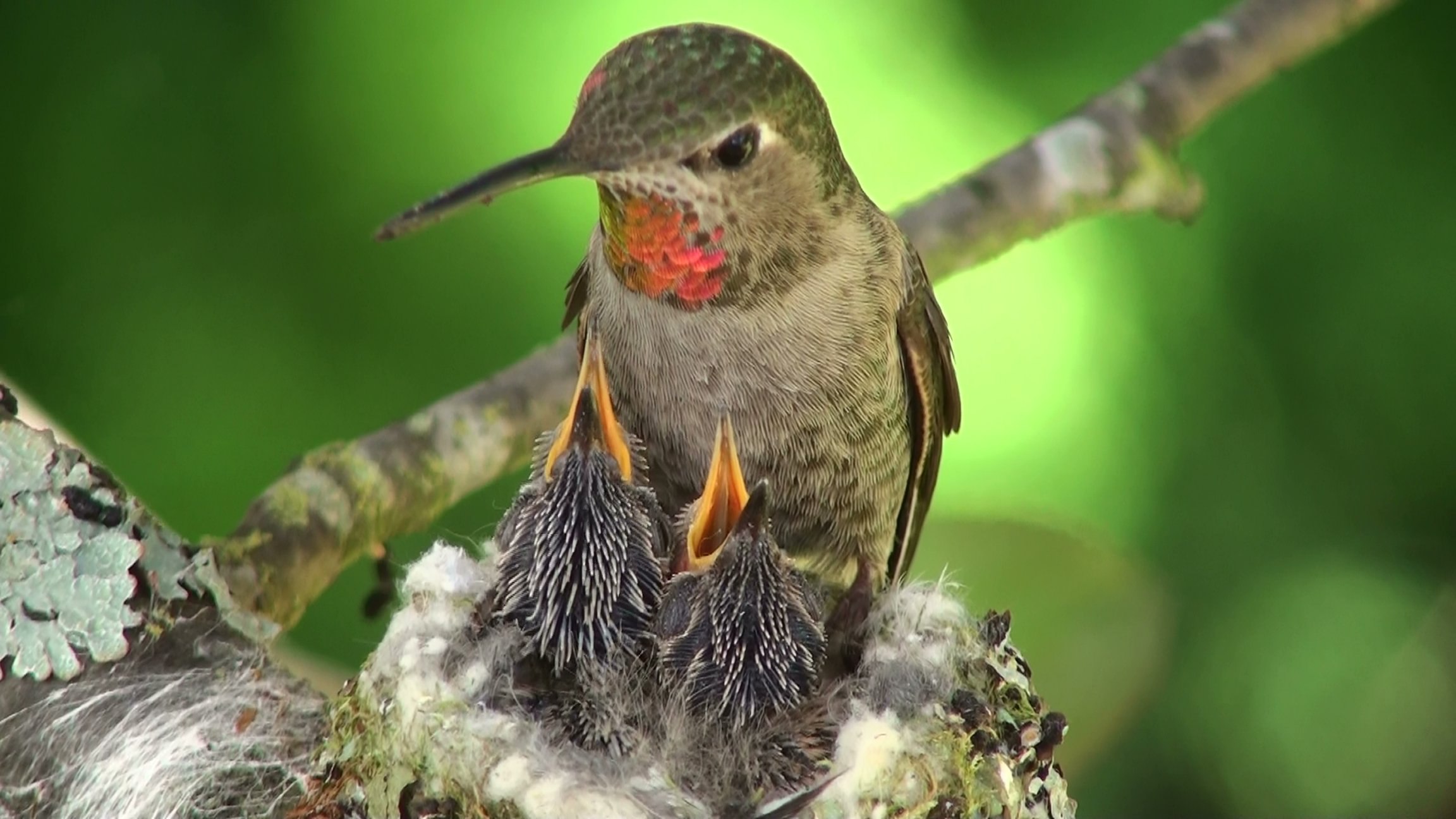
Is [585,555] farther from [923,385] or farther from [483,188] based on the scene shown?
[923,385]

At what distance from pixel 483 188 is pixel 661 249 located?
163 millimetres

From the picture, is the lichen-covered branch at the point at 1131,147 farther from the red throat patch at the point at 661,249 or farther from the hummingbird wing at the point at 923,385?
the red throat patch at the point at 661,249

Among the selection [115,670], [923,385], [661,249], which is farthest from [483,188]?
[923,385]

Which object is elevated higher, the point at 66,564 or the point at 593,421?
the point at 593,421

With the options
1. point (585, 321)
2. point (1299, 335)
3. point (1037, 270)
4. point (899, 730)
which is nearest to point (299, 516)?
point (585, 321)

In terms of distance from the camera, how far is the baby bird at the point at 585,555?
1001 mm

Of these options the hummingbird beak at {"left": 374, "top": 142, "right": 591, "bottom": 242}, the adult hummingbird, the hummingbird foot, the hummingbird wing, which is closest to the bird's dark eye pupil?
the adult hummingbird

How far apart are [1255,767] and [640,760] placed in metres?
1.19

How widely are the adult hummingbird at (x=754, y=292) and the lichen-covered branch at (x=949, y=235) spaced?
0.47 ft

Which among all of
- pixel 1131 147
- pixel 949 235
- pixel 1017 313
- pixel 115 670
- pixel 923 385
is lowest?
pixel 115 670

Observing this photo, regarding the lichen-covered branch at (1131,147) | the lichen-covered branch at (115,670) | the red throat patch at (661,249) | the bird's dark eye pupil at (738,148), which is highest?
the lichen-covered branch at (1131,147)

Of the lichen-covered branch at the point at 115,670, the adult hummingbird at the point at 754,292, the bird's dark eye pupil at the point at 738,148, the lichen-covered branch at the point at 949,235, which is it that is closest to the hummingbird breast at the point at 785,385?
the adult hummingbird at the point at 754,292

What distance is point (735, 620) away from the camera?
976mm

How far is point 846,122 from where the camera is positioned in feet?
5.71
